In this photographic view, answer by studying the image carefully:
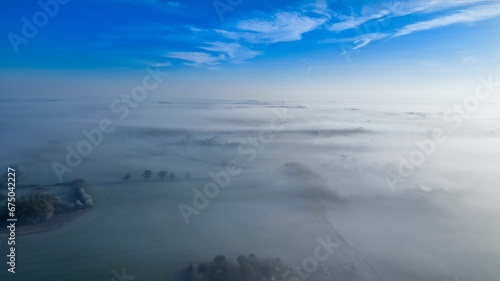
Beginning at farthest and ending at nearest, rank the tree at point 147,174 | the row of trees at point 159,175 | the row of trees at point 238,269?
the tree at point 147,174, the row of trees at point 159,175, the row of trees at point 238,269

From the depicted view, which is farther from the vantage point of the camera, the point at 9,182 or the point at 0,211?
the point at 9,182

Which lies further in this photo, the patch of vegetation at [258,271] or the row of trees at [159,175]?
the row of trees at [159,175]

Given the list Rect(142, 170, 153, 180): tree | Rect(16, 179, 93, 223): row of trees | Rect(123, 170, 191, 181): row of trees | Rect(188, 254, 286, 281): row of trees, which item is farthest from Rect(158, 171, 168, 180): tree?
Rect(188, 254, 286, 281): row of trees

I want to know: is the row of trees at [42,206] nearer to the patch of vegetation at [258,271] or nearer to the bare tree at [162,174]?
the bare tree at [162,174]

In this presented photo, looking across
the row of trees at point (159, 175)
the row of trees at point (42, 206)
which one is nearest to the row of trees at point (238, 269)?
the row of trees at point (42, 206)

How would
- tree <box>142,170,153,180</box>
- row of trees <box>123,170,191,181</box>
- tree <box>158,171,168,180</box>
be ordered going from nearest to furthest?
row of trees <box>123,170,191,181</box>
tree <box>142,170,153,180</box>
tree <box>158,171,168,180</box>

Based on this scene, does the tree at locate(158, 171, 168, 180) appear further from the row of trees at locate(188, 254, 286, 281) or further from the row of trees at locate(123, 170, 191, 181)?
the row of trees at locate(188, 254, 286, 281)

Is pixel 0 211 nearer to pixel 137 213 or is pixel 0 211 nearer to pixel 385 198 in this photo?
pixel 137 213

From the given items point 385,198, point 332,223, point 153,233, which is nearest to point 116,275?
point 153,233

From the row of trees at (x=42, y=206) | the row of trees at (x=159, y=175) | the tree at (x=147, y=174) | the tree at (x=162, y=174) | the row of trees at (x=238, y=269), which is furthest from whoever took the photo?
the tree at (x=162, y=174)

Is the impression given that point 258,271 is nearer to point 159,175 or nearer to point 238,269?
point 238,269

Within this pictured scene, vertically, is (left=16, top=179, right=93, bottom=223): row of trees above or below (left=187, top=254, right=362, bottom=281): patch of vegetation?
above
